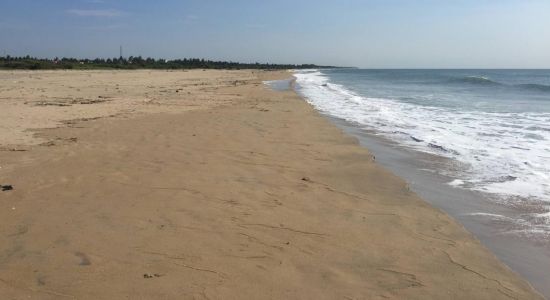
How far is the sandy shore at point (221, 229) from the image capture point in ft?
10.2

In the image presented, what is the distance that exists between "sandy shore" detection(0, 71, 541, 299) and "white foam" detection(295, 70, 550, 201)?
1.43 metres

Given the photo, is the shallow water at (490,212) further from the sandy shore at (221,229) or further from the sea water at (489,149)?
the sandy shore at (221,229)

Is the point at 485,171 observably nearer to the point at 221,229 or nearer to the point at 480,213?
the point at 480,213

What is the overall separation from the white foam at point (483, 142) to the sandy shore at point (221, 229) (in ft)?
4.68

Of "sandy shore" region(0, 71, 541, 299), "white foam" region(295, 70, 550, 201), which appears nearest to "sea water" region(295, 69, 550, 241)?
"white foam" region(295, 70, 550, 201)

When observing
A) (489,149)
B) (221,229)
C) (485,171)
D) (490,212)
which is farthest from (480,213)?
(489,149)

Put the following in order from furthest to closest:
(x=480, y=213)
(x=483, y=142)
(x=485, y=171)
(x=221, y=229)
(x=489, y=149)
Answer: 1. (x=483, y=142)
2. (x=489, y=149)
3. (x=485, y=171)
4. (x=480, y=213)
5. (x=221, y=229)

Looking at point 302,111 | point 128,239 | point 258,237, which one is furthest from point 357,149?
point 302,111

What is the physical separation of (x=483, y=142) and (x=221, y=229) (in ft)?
21.9

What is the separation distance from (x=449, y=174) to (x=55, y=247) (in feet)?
16.4

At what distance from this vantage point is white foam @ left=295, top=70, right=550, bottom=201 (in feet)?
19.7

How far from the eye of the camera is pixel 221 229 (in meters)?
4.07

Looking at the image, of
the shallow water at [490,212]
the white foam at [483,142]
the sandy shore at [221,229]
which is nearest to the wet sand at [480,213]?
the shallow water at [490,212]

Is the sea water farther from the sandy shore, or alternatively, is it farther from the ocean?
the sandy shore
